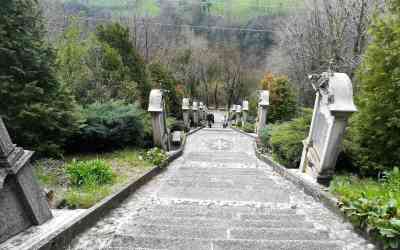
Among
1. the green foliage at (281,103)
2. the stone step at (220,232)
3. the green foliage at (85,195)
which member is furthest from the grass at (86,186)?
the green foliage at (281,103)

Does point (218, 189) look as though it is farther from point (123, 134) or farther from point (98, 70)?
point (98, 70)

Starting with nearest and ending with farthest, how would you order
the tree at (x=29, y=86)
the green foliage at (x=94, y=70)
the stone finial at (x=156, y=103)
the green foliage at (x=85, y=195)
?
the green foliage at (x=85, y=195) → the tree at (x=29, y=86) → the stone finial at (x=156, y=103) → the green foliage at (x=94, y=70)

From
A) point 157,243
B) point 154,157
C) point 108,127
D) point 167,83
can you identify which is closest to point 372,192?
point 157,243

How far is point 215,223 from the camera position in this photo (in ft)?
12.7

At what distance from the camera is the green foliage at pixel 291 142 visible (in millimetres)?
8508

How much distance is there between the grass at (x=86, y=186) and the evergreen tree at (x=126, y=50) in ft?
21.9

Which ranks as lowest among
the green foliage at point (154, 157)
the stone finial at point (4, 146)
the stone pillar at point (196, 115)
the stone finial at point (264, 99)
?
the stone pillar at point (196, 115)

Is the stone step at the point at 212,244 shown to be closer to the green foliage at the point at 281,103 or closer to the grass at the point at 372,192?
the grass at the point at 372,192

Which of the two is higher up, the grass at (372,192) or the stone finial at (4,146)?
the stone finial at (4,146)

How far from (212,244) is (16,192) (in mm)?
1902

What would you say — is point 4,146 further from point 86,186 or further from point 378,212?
point 378,212

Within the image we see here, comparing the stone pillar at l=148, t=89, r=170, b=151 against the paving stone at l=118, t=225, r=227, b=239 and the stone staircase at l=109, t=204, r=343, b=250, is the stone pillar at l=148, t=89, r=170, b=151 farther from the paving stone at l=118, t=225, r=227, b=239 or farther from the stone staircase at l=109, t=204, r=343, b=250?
the paving stone at l=118, t=225, r=227, b=239

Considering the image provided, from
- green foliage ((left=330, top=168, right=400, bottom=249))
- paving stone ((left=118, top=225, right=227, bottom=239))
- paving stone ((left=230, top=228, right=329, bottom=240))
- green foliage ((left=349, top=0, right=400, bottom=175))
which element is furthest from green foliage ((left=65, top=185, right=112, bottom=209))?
green foliage ((left=349, top=0, right=400, bottom=175))

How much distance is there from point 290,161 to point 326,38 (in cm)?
1019
